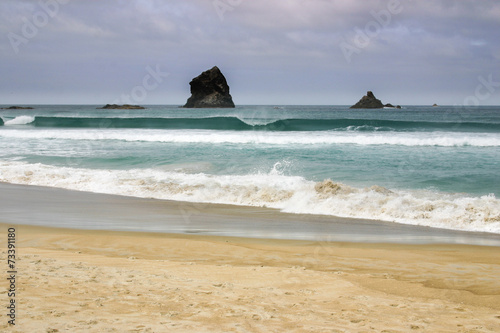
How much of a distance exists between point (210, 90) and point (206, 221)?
313 ft

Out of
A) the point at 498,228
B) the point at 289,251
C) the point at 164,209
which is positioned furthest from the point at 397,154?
the point at 289,251

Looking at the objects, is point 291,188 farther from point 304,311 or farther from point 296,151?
point 296,151

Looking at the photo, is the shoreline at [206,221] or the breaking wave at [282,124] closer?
the shoreline at [206,221]

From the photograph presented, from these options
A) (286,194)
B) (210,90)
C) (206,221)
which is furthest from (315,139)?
(210,90)

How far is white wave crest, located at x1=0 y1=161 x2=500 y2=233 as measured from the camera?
8312 millimetres

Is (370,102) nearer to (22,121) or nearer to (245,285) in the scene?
(22,121)

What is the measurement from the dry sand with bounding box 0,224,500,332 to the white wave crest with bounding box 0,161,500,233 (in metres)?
1.82

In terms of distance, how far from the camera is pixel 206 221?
825cm

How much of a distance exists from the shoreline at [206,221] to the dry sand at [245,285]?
52cm

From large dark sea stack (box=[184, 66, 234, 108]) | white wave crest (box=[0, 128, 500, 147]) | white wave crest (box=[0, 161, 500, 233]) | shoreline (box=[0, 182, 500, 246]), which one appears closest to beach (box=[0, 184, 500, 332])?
shoreline (box=[0, 182, 500, 246])

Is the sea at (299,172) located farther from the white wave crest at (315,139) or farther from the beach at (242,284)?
the beach at (242,284)

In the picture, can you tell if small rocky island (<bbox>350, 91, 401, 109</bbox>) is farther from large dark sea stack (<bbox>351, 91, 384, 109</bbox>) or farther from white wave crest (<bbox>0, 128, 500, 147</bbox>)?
white wave crest (<bbox>0, 128, 500, 147</bbox>)

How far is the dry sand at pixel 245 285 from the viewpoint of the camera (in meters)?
3.49

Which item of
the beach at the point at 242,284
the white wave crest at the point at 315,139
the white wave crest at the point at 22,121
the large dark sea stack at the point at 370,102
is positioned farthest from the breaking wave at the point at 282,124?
the large dark sea stack at the point at 370,102
